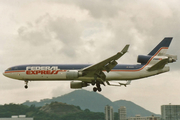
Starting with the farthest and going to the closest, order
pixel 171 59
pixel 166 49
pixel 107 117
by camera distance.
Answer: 1. pixel 107 117
2. pixel 166 49
3. pixel 171 59

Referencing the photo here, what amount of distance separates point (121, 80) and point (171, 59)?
8959mm

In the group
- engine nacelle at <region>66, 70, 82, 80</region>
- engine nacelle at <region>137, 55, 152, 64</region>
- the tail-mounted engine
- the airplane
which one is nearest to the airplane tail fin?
the airplane

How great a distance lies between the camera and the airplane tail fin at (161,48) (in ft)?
187

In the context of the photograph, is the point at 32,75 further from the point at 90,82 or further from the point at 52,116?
the point at 52,116

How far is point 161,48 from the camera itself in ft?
188

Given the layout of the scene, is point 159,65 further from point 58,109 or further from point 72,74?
point 58,109

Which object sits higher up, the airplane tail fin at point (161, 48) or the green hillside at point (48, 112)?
the airplane tail fin at point (161, 48)

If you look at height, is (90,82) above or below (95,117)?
above

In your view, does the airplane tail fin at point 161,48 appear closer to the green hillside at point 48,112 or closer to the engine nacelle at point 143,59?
the engine nacelle at point 143,59

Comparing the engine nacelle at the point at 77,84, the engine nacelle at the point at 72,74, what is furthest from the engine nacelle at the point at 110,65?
the engine nacelle at the point at 77,84

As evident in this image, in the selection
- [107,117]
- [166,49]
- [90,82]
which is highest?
[166,49]

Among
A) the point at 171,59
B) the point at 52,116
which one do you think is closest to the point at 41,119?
the point at 52,116

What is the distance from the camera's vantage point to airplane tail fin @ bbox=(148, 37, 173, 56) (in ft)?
187

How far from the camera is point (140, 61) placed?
56281mm
